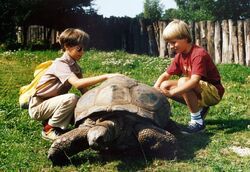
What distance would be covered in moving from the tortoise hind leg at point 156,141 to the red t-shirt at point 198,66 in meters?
1.55

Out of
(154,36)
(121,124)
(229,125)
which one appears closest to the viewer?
(121,124)

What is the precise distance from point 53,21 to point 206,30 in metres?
7.73

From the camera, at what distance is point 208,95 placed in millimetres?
7445

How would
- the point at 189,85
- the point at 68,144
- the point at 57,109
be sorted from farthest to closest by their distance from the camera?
the point at 189,85 → the point at 57,109 → the point at 68,144

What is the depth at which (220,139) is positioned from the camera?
6805 mm

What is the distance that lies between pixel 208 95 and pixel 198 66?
0.55 m

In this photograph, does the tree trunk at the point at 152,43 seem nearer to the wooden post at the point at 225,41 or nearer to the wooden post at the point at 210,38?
the wooden post at the point at 210,38

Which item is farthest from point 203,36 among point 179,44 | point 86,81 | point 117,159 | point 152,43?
point 117,159

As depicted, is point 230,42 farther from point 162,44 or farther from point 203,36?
point 162,44

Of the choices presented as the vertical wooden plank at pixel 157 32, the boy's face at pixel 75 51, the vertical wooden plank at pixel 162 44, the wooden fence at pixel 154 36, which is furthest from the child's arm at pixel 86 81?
the vertical wooden plank at pixel 157 32

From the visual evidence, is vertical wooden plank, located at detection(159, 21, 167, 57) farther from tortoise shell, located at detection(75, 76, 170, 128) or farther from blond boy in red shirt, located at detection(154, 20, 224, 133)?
tortoise shell, located at detection(75, 76, 170, 128)

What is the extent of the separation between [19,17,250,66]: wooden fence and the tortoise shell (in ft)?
35.3

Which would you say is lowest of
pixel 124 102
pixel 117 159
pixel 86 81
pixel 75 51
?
pixel 117 159

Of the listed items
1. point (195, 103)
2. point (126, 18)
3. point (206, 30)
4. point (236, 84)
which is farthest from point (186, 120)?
point (126, 18)
